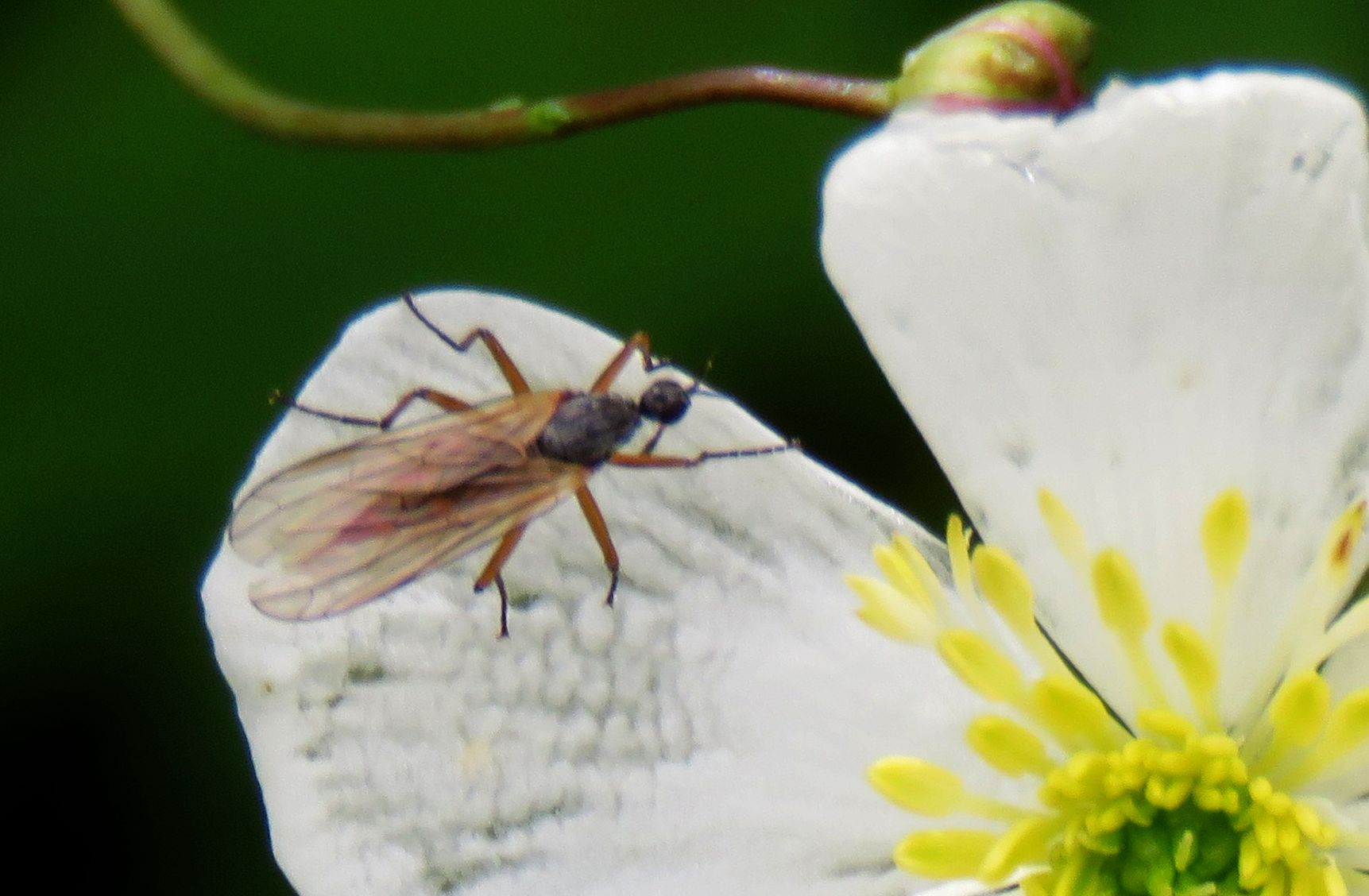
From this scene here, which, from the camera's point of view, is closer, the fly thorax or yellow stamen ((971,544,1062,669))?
yellow stamen ((971,544,1062,669))

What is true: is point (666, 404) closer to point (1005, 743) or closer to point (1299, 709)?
point (1005, 743)

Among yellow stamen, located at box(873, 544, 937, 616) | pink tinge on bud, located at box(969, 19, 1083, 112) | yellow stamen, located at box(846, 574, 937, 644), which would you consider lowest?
yellow stamen, located at box(846, 574, 937, 644)

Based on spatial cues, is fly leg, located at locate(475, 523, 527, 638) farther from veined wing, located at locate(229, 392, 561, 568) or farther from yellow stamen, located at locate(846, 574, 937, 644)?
yellow stamen, located at locate(846, 574, 937, 644)

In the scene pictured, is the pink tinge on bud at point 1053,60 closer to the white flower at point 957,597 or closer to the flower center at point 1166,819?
the white flower at point 957,597

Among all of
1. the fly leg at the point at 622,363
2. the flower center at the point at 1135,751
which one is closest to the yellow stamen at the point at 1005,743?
the flower center at the point at 1135,751

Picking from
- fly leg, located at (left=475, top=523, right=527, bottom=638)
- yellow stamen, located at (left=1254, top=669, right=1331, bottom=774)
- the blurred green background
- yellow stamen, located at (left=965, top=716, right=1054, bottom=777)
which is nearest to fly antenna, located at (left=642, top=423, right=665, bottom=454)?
fly leg, located at (left=475, top=523, right=527, bottom=638)

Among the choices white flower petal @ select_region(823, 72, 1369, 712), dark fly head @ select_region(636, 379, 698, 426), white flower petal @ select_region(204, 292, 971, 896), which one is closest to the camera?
white flower petal @ select_region(823, 72, 1369, 712)

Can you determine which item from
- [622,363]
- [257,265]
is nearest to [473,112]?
[622,363]
